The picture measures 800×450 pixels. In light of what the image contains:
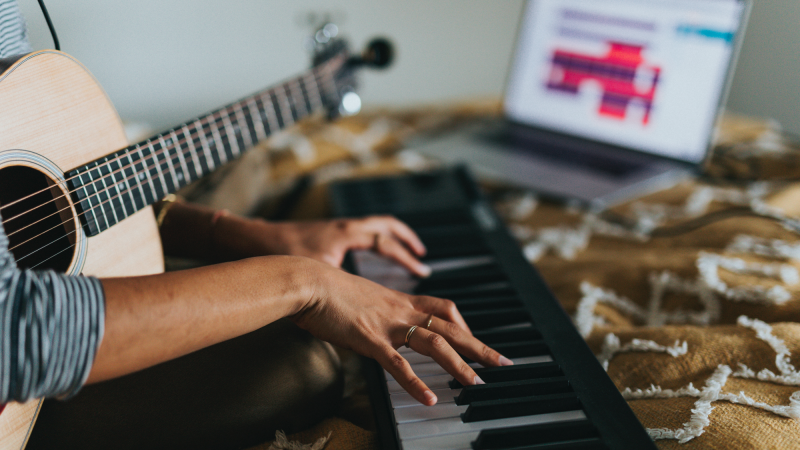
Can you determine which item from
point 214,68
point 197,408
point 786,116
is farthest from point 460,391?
point 786,116

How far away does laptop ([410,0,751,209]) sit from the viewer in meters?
1.12

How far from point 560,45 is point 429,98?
660 millimetres

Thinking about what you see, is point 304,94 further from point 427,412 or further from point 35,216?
point 427,412

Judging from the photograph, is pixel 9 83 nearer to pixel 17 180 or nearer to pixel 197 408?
pixel 17 180

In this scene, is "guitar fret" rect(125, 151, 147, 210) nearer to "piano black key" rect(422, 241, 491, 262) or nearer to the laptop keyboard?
"piano black key" rect(422, 241, 491, 262)

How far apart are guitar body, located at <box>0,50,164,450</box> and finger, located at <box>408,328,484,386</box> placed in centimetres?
40

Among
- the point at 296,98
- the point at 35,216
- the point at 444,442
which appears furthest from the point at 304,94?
the point at 444,442

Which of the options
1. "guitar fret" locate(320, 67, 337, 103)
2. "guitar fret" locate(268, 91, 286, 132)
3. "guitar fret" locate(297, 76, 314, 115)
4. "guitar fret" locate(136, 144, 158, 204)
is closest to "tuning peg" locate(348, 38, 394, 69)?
"guitar fret" locate(320, 67, 337, 103)

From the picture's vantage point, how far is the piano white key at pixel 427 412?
1.70 ft

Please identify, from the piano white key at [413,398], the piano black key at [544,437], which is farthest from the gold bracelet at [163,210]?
the piano black key at [544,437]

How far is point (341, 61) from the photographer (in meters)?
1.19

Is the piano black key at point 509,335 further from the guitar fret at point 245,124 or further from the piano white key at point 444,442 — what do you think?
the guitar fret at point 245,124

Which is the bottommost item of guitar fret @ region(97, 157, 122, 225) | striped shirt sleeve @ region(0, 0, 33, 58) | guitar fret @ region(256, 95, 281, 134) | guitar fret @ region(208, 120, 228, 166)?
guitar fret @ region(97, 157, 122, 225)

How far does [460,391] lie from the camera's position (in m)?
0.54
